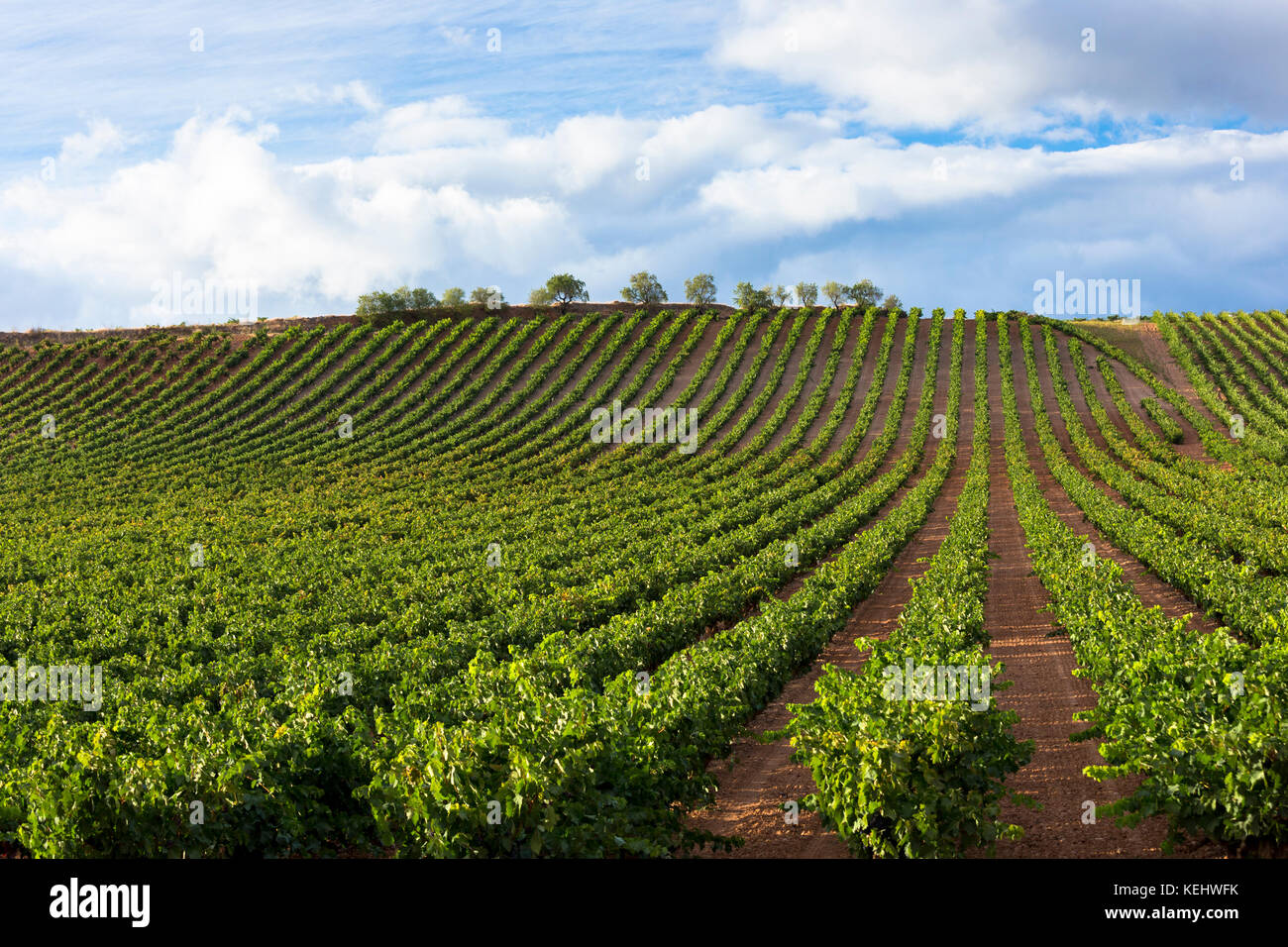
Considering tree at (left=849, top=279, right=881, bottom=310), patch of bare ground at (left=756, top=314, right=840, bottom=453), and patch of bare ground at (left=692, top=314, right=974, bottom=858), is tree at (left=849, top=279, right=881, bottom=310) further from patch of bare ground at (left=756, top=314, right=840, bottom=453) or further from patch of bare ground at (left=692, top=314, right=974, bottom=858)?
patch of bare ground at (left=692, top=314, right=974, bottom=858)

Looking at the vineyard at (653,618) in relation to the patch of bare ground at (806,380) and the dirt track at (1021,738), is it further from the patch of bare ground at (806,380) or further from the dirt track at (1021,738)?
the patch of bare ground at (806,380)

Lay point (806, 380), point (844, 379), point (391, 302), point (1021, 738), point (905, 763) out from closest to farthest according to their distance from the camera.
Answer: point (905, 763) → point (1021, 738) → point (844, 379) → point (806, 380) → point (391, 302)

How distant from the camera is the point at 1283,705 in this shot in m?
9.25

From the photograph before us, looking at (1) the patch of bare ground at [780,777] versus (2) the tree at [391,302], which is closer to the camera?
(1) the patch of bare ground at [780,777]

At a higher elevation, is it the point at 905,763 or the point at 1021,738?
the point at 905,763

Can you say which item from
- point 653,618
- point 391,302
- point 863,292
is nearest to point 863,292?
point 863,292

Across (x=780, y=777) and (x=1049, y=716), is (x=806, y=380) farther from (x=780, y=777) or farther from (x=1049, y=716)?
(x=780, y=777)

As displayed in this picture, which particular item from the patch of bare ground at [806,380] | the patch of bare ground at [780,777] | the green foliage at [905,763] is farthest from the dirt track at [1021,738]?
the patch of bare ground at [806,380]

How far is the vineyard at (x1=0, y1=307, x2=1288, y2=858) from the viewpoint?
8758 millimetres

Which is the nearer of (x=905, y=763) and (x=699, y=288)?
(x=905, y=763)

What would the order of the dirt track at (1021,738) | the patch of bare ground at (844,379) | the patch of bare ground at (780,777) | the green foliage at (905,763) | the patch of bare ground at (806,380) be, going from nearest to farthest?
the green foliage at (905,763) → the dirt track at (1021,738) → the patch of bare ground at (780,777) → the patch of bare ground at (806,380) → the patch of bare ground at (844,379)

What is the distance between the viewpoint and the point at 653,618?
1762 cm

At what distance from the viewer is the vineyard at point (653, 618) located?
876cm
